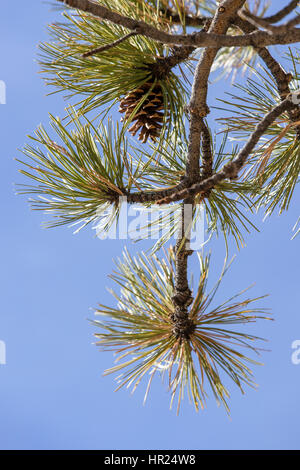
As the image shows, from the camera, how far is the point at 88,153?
968 mm

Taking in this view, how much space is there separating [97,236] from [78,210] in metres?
0.05

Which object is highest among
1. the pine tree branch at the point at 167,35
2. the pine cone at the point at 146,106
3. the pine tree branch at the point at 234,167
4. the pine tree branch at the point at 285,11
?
the pine cone at the point at 146,106

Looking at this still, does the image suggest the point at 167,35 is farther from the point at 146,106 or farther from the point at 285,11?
the point at 146,106

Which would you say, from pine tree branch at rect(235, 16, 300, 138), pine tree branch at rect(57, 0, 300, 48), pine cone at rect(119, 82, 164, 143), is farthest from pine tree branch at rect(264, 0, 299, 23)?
pine cone at rect(119, 82, 164, 143)

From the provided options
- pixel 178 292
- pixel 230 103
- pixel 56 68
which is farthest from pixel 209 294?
pixel 56 68

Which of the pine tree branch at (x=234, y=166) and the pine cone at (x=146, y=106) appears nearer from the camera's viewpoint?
the pine tree branch at (x=234, y=166)

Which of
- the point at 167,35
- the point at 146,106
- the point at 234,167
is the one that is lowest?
the point at 234,167

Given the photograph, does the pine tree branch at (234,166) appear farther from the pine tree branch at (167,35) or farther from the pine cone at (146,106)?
the pine cone at (146,106)

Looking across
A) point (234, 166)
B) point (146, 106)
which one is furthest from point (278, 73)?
point (234, 166)

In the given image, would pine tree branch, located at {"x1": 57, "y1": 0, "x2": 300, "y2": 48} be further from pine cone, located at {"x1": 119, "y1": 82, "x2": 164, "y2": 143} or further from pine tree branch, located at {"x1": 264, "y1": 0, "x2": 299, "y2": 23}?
pine cone, located at {"x1": 119, "y1": 82, "x2": 164, "y2": 143}

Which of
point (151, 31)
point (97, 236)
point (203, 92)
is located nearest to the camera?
point (151, 31)

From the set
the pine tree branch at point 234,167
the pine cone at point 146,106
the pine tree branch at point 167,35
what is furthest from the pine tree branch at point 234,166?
the pine cone at point 146,106

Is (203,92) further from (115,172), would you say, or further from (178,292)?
(178,292)

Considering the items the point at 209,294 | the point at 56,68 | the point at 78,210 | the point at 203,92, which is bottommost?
the point at 209,294
